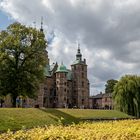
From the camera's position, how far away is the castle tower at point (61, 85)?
113m

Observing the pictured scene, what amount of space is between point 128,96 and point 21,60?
19.0 m

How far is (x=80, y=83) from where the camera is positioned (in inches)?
4756

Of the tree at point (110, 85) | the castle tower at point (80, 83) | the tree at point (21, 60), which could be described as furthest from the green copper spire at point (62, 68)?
the tree at point (21, 60)

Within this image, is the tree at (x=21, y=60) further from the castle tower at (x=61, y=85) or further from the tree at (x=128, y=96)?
the castle tower at (x=61, y=85)

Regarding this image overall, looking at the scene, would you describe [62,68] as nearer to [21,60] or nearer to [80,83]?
[80,83]

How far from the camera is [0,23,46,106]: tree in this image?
44500mm

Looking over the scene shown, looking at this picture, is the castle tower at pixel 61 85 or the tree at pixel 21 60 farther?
the castle tower at pixel 61 85

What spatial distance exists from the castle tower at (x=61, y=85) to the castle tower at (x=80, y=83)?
6.63m

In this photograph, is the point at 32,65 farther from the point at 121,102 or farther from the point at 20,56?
the point at 121,102

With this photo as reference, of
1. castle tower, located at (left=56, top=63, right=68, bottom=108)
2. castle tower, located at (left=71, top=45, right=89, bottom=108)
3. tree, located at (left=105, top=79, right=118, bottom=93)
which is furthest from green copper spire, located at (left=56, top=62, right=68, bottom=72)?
tree, located at (left=105, top=79, right=118, bottom=93)

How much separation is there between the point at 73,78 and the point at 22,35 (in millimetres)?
77480

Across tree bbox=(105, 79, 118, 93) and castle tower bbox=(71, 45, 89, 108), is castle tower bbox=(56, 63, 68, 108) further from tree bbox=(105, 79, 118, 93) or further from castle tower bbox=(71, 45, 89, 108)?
tree bbox=(105, 79, 118, 93)

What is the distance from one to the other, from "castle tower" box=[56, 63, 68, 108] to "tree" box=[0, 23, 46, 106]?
66.1 m

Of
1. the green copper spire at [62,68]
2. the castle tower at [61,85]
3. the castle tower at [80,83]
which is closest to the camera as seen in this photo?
the castle tower at [61,85]
